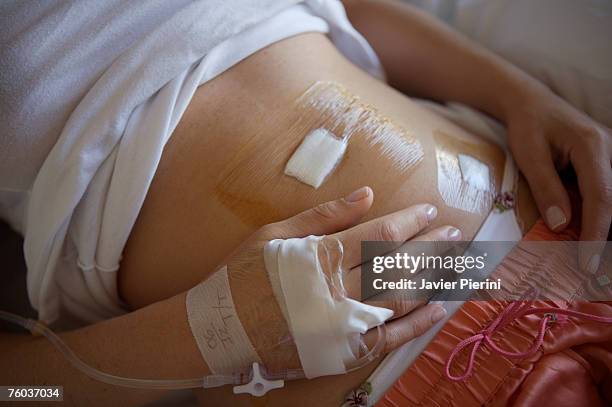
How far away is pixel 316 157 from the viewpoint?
89 centimetres

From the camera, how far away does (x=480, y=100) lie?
115 centimetres

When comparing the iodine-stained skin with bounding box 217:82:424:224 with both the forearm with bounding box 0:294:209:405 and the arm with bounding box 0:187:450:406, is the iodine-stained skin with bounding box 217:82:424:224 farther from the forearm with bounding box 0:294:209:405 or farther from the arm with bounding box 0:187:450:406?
the forearm with bounding box 0:294:209:405

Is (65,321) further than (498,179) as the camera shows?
Yes

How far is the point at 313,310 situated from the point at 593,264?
482 mm

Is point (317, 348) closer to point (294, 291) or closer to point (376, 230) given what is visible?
point (294, 291)

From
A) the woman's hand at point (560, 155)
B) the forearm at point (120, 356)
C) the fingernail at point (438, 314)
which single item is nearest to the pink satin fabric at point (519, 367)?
the fingernail at point (438, 314)

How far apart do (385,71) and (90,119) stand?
696 millimetres

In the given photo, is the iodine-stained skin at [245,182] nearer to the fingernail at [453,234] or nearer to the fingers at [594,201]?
the fingernail at [453,234]

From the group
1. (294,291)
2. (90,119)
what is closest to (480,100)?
(294,291)

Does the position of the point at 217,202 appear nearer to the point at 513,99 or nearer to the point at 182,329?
the point at 182,329

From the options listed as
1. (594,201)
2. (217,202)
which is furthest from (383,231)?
(594,201)

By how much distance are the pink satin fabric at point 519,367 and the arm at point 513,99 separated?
0.41 ft

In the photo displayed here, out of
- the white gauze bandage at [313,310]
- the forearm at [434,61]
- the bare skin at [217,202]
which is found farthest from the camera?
the forearm at [434,61]

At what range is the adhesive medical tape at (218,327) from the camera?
803mm
